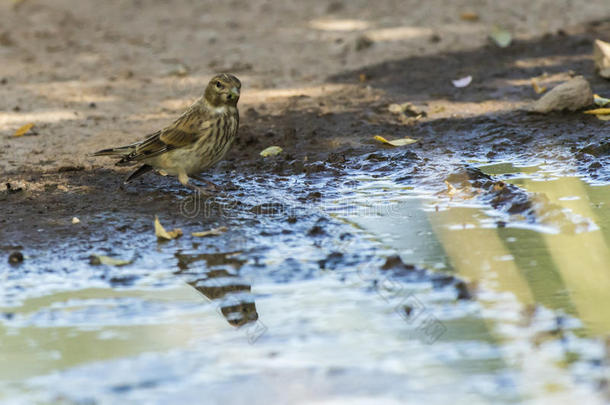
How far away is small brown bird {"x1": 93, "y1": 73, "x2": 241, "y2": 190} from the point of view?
236 inches

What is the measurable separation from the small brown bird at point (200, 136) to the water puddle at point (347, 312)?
20.1 inches

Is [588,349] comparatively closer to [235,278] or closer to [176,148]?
[235,278]

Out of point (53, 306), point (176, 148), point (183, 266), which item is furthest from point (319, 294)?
point (176, 148)

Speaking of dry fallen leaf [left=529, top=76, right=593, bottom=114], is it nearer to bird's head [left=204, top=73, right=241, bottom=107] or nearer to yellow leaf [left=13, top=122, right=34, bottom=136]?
bird's head [left=204, top=73, right=241, bottom=107]

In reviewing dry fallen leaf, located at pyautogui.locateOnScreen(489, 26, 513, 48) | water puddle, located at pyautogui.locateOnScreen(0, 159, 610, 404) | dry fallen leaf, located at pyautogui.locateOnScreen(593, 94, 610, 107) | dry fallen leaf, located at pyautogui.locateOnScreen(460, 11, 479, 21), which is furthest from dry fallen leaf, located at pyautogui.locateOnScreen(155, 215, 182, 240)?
dry fallen leaf, located at pyautogui.locateOnScreen(460, 11, 479, 21)

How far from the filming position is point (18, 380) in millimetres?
3742

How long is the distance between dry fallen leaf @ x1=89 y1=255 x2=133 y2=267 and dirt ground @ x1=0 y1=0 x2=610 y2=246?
453 millimetres

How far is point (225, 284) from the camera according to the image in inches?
183

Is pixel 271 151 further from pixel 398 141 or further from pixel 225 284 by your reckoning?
pixel 225 284

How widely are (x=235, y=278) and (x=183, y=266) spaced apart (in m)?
0.35

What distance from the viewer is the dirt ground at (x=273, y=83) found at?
6613 mm

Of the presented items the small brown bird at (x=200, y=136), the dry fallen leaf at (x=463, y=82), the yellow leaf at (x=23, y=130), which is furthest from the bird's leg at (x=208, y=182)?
the dry fallen leaf at (x=463, y=82)

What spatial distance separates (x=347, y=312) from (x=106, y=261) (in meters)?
1.52

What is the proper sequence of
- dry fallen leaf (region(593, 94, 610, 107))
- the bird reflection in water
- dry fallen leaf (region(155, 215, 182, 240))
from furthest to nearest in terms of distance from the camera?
dry fallen leaf (region(593, 94, 610, 107)) < dry fallen leaf (region(155, 215, 182, 240)) < the bird reflection in water
